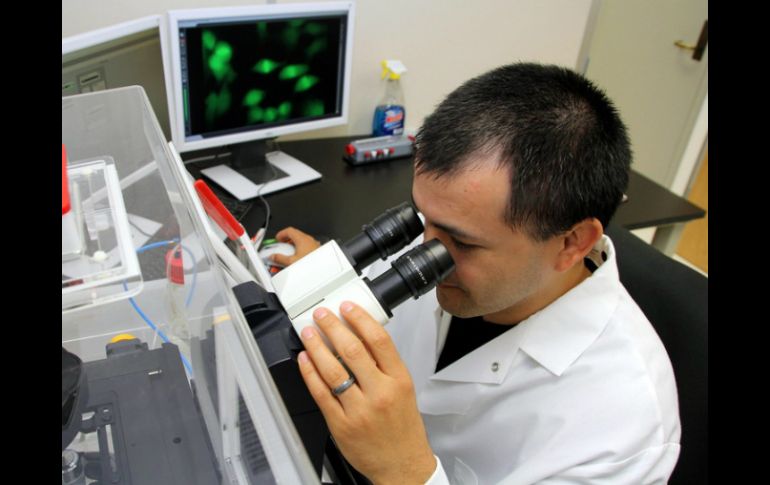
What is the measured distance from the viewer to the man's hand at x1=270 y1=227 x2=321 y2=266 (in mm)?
1344

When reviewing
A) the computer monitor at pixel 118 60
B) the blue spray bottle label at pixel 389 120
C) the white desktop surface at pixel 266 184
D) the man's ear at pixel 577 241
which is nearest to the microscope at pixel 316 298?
the man's ear at pixel 577 241

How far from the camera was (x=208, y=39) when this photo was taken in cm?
146

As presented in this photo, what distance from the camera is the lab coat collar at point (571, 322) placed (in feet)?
3.13

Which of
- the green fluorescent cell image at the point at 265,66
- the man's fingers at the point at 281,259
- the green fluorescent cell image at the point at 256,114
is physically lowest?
the man's fingers at the point at 281,259

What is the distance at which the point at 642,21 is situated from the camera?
2.75 meters

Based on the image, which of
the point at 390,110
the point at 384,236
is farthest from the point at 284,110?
the point at 384,236

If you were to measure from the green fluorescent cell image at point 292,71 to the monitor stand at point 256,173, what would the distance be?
0.76 feet

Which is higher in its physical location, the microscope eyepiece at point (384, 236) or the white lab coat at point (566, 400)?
the microscope eyepiece at point (384, 236)

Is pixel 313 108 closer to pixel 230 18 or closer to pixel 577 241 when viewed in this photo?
pixel 230 18

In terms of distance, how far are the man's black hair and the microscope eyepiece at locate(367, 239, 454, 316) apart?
0.13m

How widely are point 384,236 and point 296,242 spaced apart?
573 mm

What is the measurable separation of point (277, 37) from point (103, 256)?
1168 millimetres

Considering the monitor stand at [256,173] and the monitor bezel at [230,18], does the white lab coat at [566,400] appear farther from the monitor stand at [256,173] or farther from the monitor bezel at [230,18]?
the monitor bezel at [230,18]
